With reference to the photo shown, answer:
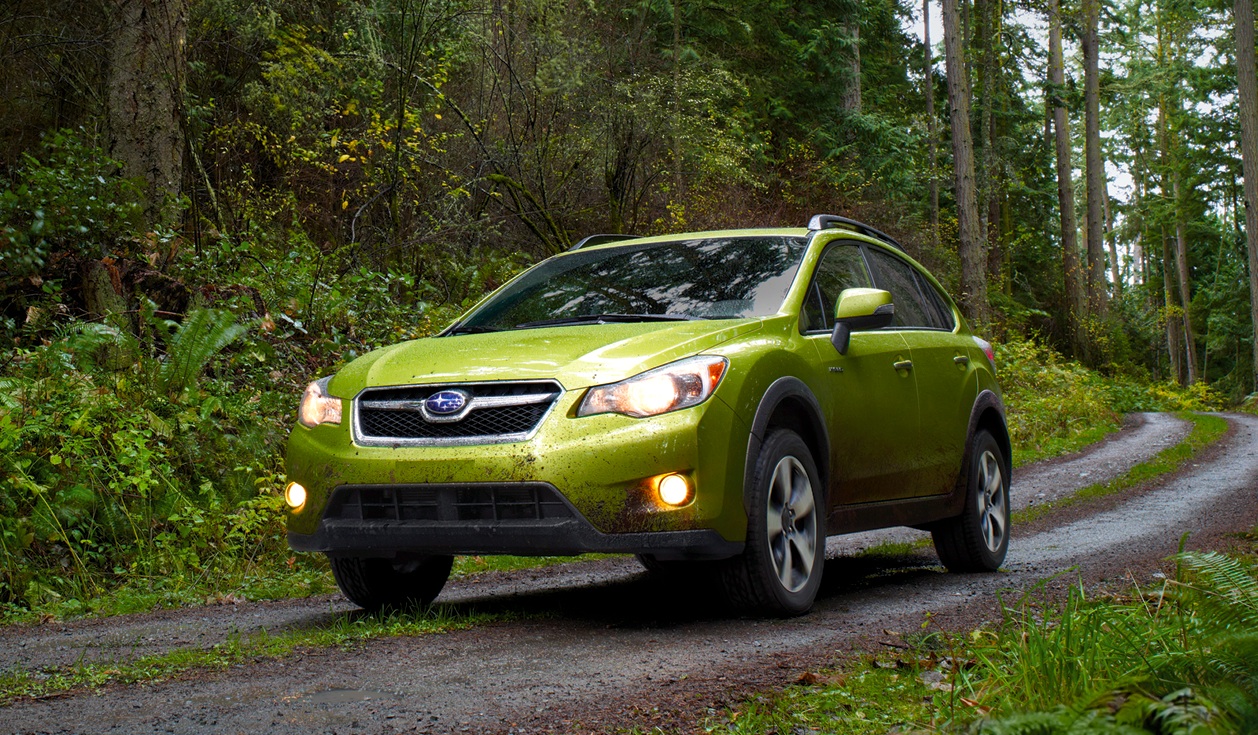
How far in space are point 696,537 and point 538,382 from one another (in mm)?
863

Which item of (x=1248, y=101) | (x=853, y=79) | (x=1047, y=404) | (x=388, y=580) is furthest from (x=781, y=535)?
(x=853, y=79)

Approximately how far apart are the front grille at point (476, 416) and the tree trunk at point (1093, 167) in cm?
3709

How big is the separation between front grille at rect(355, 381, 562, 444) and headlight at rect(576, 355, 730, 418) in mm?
172

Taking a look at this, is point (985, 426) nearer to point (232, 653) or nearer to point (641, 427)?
point (641, 427)

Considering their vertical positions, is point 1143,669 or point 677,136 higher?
point 677,136

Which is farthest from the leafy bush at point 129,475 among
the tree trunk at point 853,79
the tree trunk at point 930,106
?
the tree trunk at point 930,106

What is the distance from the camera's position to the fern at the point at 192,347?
8812 millimetres

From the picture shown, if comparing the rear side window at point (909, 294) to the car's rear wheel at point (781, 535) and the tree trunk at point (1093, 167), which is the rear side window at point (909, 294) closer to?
the car's rear wheel at point (781, 535)

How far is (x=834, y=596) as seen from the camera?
613cm

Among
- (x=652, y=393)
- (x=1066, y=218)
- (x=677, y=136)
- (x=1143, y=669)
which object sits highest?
(x=677, y=136)

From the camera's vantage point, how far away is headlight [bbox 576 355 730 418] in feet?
15.5

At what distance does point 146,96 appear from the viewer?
11.4m

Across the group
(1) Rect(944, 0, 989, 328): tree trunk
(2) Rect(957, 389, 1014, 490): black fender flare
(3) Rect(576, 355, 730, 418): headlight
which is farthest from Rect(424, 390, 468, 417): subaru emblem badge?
(1) Rect(944, 0, 989, 328): tree trunk

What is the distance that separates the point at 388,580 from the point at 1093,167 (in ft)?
131
